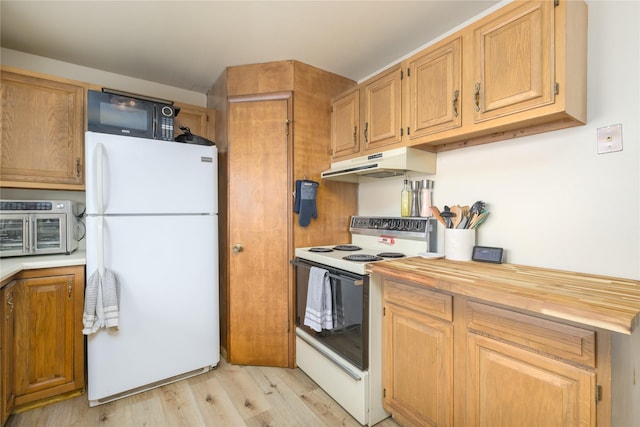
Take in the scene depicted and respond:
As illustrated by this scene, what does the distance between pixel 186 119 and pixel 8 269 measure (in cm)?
157

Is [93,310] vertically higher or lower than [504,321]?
lower

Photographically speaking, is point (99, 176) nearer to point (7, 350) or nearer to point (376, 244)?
point (7, 350)

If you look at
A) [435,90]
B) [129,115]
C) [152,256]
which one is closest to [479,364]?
[435,90]

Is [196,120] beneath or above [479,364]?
above

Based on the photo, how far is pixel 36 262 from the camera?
68.7 inches

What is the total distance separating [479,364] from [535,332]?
294 millimetres

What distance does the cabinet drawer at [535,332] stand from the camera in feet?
3.08

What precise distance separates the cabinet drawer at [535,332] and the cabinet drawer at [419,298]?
105 millimetres

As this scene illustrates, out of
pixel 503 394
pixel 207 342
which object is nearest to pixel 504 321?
pixel 503 394

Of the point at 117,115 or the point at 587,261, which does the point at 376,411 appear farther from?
the point at 117,115

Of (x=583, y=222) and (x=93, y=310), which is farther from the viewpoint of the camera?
(x=93, y=310)

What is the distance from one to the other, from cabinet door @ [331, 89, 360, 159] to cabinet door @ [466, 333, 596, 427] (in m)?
1.52

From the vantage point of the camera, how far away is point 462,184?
182cm

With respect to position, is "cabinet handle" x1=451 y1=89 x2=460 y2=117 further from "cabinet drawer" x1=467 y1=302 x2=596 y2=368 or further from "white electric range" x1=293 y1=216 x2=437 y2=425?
"cabinet drawer" x1=467 y1=302 x2=596 y2=368
